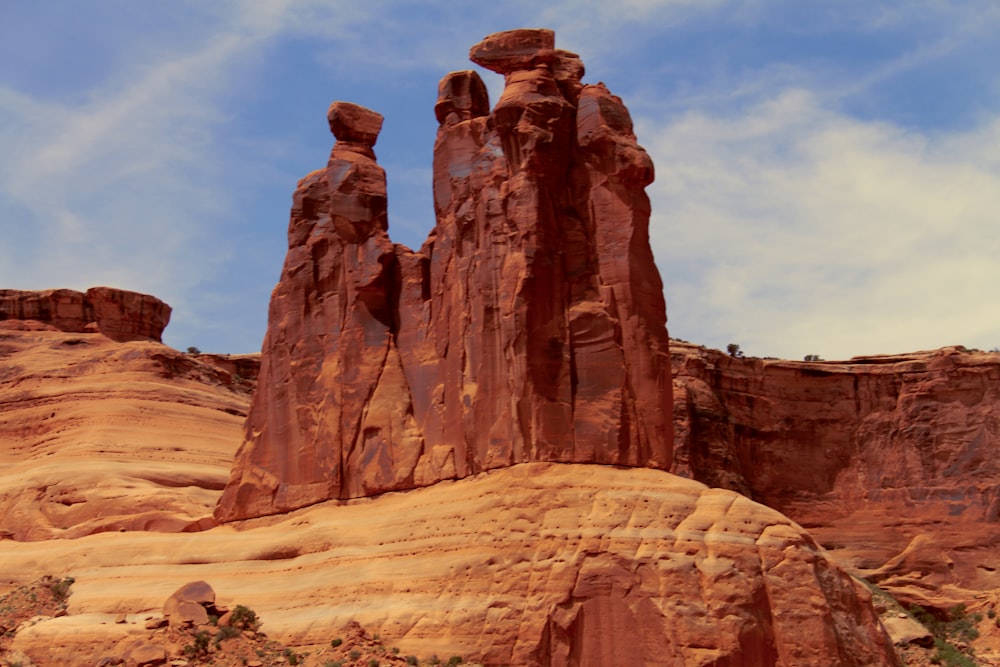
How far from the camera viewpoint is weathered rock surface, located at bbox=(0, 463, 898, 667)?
34.2 metres

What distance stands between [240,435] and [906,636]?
2344cm

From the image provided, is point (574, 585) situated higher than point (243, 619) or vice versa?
point (574, 585)

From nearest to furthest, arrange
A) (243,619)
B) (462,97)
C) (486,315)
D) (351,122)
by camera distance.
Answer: (243,619), (486,315), (462,97), (351,122)

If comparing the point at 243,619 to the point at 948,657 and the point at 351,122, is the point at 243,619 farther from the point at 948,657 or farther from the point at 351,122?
the point at 948,657

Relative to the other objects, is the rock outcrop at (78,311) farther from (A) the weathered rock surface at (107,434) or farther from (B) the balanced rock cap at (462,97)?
(B) the balanced rock cap at (462,97)

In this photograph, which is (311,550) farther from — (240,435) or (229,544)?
(240,435)

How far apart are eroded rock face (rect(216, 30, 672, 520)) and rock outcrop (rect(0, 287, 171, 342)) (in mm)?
17408

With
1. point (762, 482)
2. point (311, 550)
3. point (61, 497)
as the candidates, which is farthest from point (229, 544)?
point (762, 482)

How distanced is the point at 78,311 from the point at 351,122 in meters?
19.5

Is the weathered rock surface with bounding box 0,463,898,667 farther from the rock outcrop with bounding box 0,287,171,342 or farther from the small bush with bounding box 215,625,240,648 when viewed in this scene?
the rock outcrop with bounding box 0,287,171,342

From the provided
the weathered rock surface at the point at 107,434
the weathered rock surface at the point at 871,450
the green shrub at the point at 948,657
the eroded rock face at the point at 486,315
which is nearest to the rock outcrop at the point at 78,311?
the weathered rock surface at the point at 107,434

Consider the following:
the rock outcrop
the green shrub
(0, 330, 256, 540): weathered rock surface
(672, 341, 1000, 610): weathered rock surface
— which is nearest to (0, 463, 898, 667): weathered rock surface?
(0, 330, 256, 540): weathered rock surface

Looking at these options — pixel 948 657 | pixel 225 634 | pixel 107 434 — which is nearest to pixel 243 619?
pixel 225 634

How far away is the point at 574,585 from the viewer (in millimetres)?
34750
